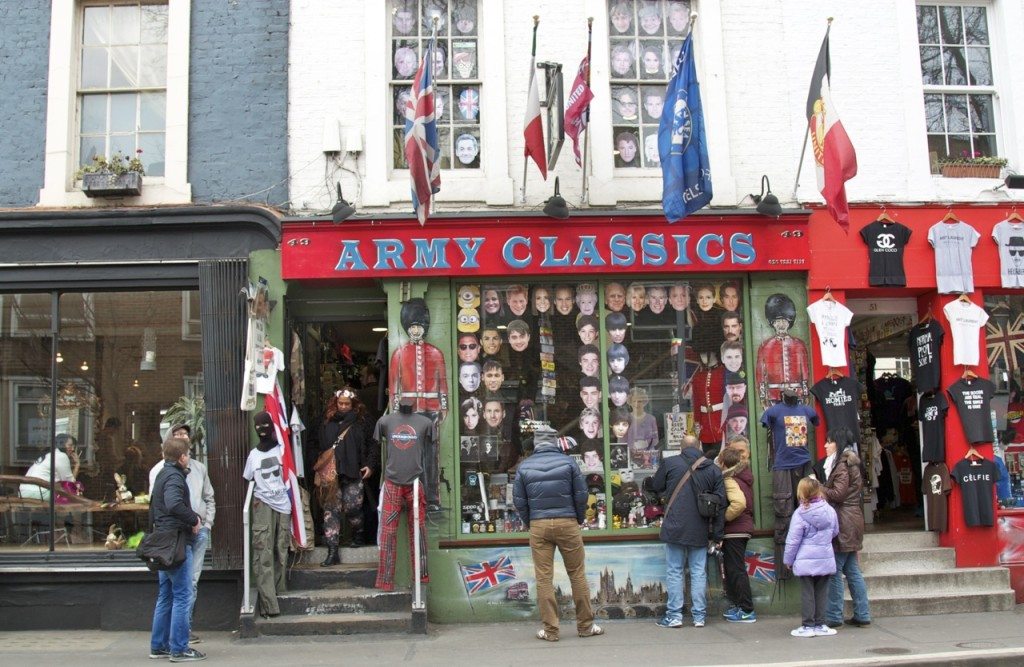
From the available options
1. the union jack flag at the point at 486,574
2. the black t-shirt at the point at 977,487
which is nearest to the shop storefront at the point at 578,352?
the union jack flag at the point at 486,574

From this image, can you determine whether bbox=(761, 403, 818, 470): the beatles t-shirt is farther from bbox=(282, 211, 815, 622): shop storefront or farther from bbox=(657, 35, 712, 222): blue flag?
bbox=(657, 35, 712, 222): blue flag

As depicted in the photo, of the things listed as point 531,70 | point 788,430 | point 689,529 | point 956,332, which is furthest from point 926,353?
point 531,70

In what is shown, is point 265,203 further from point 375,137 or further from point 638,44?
point 638,44

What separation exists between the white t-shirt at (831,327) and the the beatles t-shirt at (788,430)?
659 millimetres

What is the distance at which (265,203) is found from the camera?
34.1 feet

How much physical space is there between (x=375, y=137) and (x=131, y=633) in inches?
229

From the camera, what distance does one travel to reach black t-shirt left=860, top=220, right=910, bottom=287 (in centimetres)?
1046

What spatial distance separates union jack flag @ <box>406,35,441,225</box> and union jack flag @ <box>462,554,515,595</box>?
11.9ft

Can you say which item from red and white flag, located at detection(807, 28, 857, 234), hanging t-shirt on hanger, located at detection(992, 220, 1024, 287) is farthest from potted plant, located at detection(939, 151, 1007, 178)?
red and white flag, located at detection(807, 28, 857, 234)

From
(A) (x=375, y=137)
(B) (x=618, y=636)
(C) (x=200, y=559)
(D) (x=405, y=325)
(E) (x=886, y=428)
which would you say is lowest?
(B) (x=618, y=636)

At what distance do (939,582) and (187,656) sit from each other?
7.63 metres

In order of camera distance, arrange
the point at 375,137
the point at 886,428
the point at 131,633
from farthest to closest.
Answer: the point at 886,428
the point at 375,137
the point at 131,633

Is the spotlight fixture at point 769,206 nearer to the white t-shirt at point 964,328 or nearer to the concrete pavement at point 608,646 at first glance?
the white t-shirt at point 964,328

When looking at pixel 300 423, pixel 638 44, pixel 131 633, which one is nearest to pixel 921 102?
pixel 638 44
